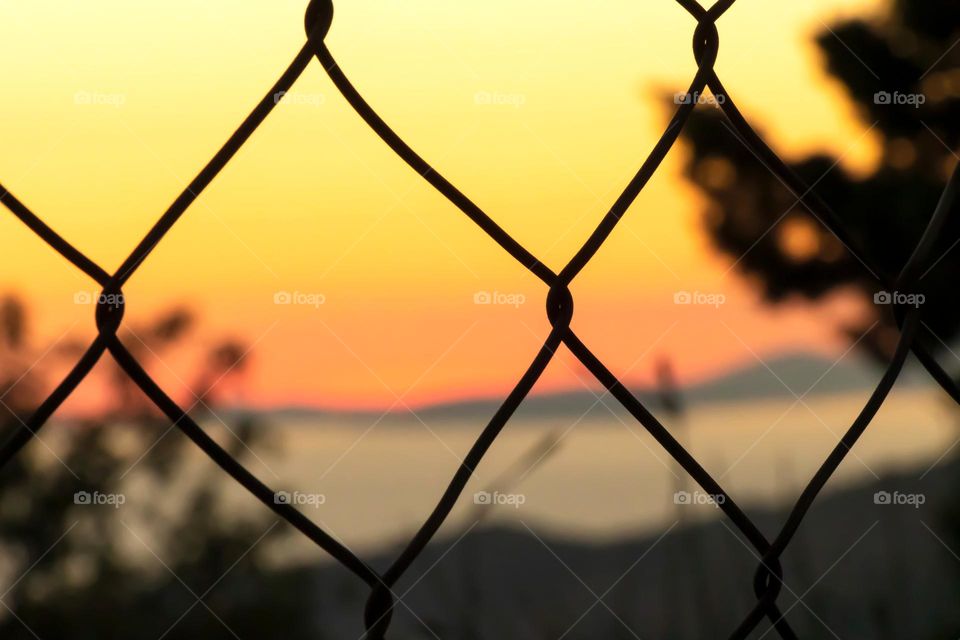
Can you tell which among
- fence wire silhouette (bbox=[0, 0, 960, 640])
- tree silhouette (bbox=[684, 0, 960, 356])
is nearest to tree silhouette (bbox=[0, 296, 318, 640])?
fence wire silhouette (bbox=[0, 0, 960, 640])

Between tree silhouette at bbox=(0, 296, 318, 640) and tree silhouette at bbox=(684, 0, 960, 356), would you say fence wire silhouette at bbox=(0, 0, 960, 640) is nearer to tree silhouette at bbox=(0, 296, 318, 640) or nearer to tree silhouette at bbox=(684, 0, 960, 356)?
tree silhouette at bbox=(0, 296, 318, 640)

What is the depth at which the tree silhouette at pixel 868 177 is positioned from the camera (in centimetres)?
431

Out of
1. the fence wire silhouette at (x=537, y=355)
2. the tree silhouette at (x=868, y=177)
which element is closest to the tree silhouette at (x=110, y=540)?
the fence wire silhouette at (x=537, y=355)

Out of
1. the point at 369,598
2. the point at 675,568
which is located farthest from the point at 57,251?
the point at 675,568

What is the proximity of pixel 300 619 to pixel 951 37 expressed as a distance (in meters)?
4.23

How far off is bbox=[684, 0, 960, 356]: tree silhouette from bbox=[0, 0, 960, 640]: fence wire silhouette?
3807 mm

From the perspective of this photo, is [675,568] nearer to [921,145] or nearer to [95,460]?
[95,460]

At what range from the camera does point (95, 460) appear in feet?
3.02

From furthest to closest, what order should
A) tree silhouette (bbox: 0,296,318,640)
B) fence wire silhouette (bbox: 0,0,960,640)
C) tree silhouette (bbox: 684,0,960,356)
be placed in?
tree silhouette (bbox: 684,0,960,356)
tree silhouette (bbox: 0,296,318,640)
fence wire silhouette (bbox: 0,0,960,640)

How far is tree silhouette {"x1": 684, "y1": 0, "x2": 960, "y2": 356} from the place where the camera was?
4312 millimetres

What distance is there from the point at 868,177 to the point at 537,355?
472 cm

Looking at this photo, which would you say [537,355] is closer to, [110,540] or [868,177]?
[110,540]

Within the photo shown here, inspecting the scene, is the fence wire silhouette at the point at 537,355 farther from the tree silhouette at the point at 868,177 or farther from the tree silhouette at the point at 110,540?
the tree silhouette at the point at 868,177

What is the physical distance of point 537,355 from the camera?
383 millimetres
